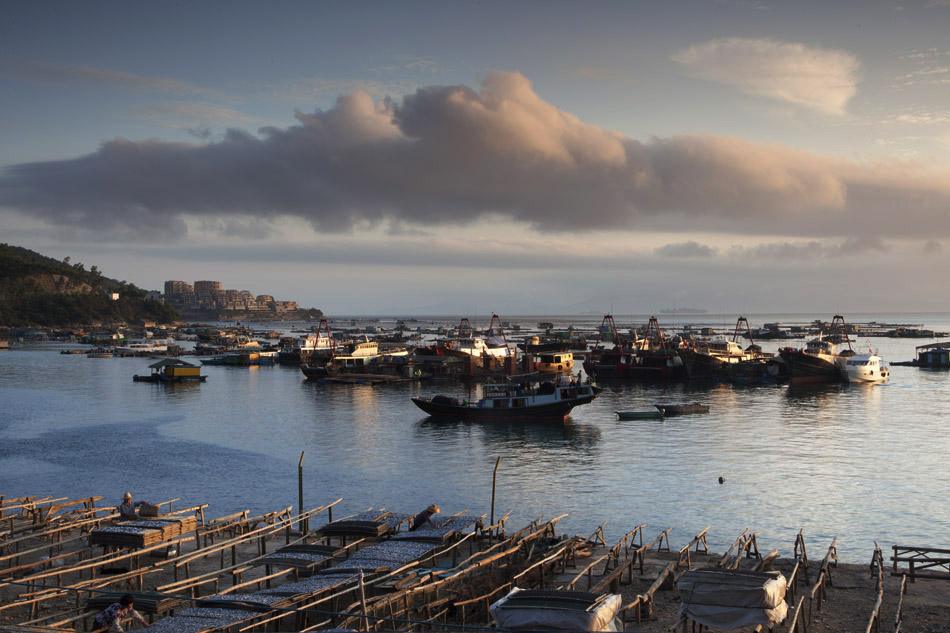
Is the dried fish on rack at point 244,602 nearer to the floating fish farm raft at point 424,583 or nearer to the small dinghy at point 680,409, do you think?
the floating fish farm raft at point 424,583

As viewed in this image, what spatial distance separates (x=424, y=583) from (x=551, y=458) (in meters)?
31.7

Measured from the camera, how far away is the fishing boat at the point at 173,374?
335 feet

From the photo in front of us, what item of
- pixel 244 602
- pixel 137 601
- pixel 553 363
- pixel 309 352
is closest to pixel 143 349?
pixel 309 352

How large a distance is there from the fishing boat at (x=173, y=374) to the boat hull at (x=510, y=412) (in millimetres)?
47694

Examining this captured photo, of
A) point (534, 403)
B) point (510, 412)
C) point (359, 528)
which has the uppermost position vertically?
point (359, 528)

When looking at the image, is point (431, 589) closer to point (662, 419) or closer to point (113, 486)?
point (113, 486)

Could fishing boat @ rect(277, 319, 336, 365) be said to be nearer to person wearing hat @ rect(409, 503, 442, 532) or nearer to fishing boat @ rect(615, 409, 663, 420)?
fishing boat @ rect(615, 409, 663, 420)

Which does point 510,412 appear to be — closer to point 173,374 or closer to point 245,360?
point 173,374

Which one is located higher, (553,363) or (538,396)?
(553,363)

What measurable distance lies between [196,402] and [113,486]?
1626 inches

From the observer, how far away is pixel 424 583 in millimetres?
19234

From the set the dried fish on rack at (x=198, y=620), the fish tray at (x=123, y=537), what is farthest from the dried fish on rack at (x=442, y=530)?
the dried fish on rack at (x=198, y=620)

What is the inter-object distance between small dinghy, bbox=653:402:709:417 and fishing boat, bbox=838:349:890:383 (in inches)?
1296

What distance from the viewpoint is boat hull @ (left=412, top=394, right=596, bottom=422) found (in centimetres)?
6475
